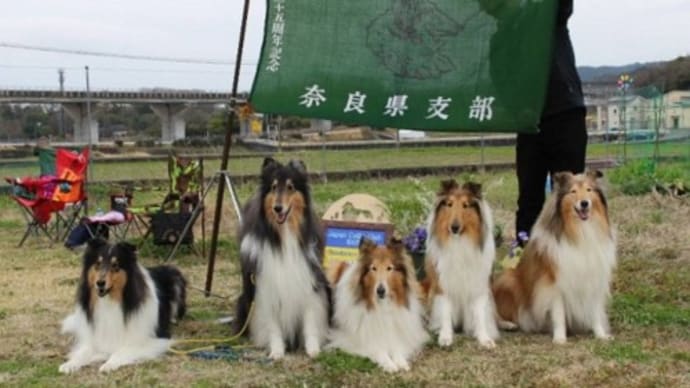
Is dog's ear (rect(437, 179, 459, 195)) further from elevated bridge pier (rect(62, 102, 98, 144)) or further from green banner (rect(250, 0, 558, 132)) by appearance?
elevated bridge pier (rect(62, 102, 98, 144))

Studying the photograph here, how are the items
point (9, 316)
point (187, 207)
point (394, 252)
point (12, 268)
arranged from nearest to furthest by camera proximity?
point (394, 252), point (9, 316), point (12, 268), point (187, 207)

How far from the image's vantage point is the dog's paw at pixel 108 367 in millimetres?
4883

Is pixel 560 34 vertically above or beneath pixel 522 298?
above

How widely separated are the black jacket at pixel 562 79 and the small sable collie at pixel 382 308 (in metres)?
2.01

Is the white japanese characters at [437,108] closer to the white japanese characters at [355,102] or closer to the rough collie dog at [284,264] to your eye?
the white japanese characters at [355,102]

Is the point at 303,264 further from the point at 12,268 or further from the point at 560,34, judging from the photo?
the point at 12,268

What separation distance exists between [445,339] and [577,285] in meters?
0.95

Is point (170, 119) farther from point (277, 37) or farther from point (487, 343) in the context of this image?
point (487, 343)

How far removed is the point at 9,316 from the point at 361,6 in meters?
3.75

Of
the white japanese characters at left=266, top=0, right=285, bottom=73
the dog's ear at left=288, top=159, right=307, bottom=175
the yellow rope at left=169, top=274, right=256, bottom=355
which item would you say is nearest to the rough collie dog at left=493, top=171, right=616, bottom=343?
the dog's ear at left=288, top=159, right=307, bottom=175

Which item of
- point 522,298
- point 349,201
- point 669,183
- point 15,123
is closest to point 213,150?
point 15,123

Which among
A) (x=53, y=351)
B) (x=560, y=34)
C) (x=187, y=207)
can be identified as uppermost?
(x=560, y=34)

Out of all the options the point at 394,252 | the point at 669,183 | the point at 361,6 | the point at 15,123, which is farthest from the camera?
the point at 15,123

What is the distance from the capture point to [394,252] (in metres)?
4.95
